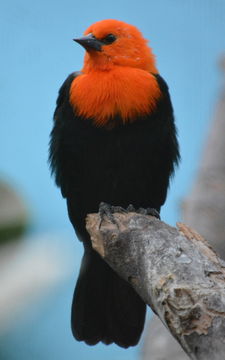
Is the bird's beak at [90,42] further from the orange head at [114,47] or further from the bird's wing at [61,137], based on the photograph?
the bird's wing at [61,137]

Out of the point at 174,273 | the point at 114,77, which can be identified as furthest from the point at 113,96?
the point at 174,273

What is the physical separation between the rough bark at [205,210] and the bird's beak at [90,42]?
1.05 metres

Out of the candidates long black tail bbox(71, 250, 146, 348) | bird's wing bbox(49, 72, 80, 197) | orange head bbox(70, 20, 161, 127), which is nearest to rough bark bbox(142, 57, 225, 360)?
long black tail bbox(71, 250, 146, 348)

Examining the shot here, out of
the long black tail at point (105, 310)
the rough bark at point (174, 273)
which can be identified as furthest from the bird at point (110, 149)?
the rough bark at point (174, 273)

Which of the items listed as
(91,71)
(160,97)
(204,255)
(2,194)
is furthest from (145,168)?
(2,194)

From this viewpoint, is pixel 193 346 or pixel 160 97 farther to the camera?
pixel 160 97

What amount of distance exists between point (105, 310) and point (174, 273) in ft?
4.55

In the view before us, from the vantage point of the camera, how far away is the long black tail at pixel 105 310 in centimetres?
306

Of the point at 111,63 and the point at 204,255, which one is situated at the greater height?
the point at 111,63

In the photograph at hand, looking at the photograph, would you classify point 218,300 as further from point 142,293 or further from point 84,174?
point 84,174

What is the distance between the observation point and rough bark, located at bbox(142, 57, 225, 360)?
3211 millimetres

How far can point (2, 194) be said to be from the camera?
42.2 inches

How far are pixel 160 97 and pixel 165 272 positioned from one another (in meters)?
1.61

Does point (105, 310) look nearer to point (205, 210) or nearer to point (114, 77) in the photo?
point (205, 210)
